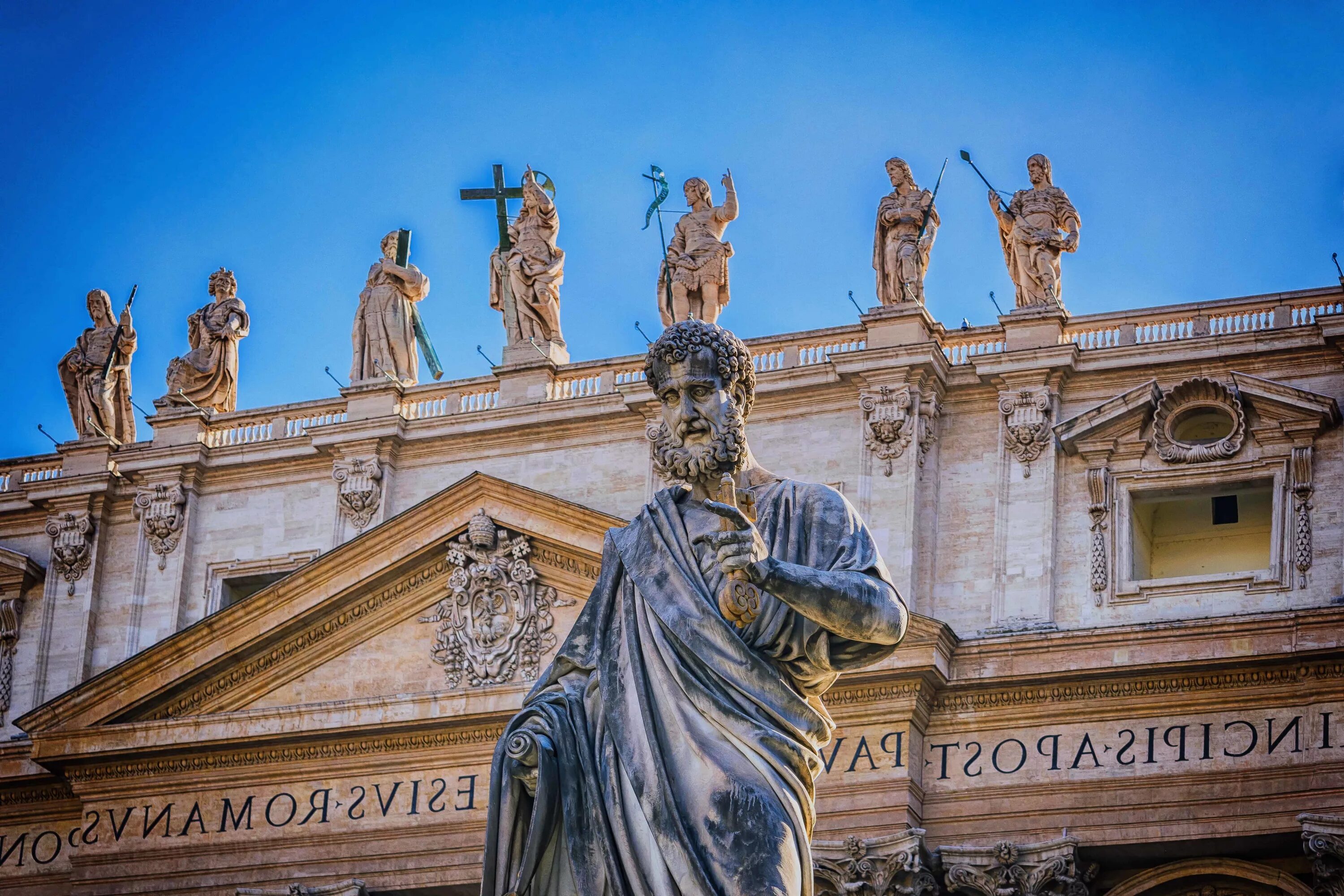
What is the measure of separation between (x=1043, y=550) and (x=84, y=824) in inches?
398

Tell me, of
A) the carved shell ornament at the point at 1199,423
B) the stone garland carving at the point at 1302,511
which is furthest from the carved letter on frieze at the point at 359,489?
the stone garland carving at the point at 1302,511

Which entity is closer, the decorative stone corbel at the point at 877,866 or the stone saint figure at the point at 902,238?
the decorative stone corbel at the point at 877,866

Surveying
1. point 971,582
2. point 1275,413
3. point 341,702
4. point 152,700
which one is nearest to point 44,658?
point 152,700

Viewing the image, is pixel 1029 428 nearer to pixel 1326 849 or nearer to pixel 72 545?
pixel 1326 849

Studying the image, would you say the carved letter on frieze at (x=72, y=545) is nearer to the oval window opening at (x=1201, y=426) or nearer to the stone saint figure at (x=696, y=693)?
the oval window opening at (x=1201, y=426)

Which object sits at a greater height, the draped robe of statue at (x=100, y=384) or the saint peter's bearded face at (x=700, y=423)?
the draped robe of statue at (x=100, y=384)

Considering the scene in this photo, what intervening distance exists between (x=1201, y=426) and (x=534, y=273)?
7.09 meters

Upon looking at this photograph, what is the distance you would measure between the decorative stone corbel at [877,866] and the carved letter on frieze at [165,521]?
871cm

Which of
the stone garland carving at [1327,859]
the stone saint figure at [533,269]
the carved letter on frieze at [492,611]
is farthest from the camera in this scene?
the stone saint figure at [533,269]

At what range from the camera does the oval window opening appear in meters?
28.0

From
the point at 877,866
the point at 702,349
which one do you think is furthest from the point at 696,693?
the point at 877,866

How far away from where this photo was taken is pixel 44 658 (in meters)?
32.0

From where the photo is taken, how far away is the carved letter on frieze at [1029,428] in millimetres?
28406

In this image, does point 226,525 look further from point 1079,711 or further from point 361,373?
point 1079,711
